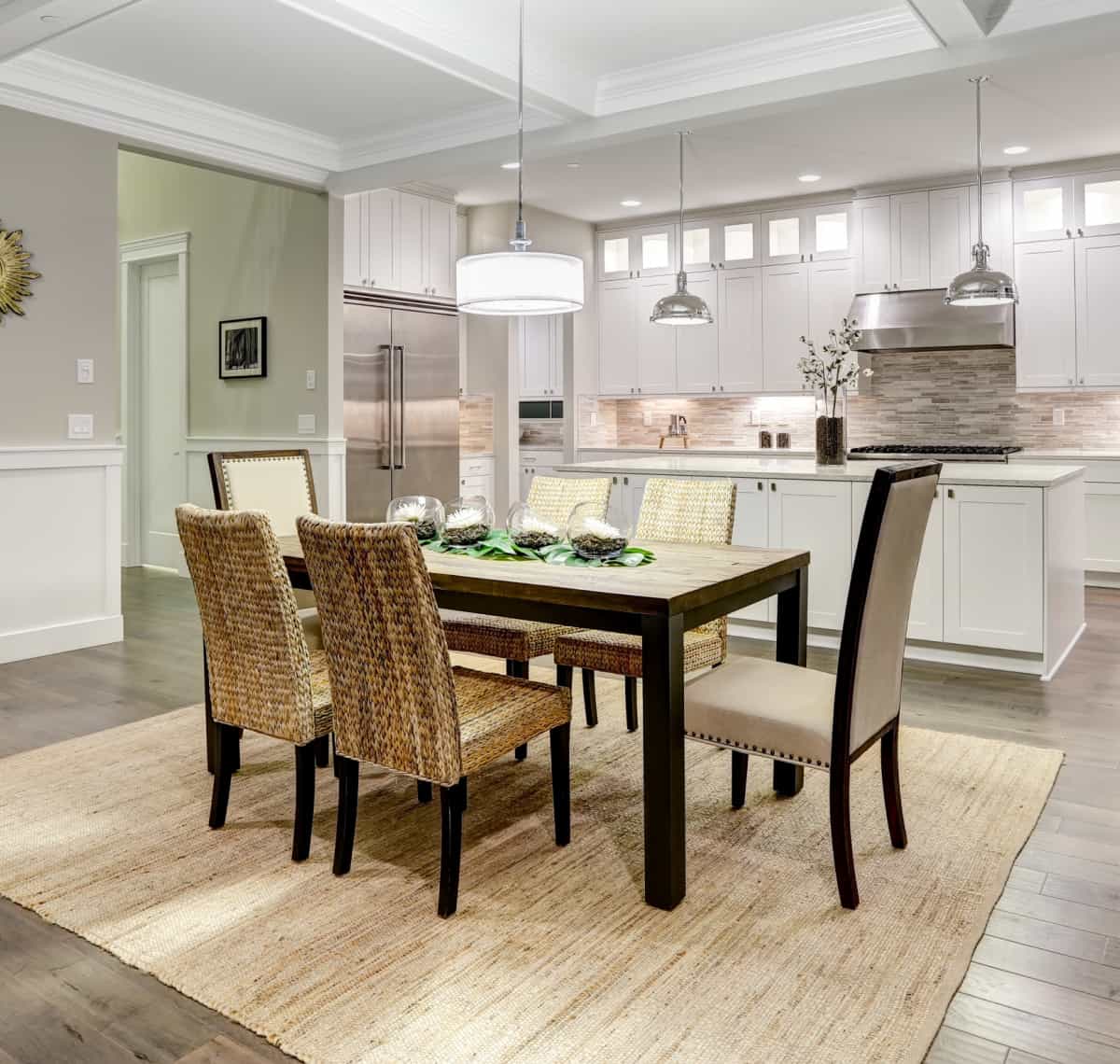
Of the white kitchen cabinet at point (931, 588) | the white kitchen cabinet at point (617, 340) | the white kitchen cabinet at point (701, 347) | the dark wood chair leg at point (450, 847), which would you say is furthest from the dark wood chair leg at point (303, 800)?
the white kitchen cabinet at point (617, 340)

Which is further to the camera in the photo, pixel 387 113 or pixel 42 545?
pixel 387 113

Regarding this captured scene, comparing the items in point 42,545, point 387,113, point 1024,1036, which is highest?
point 387,113

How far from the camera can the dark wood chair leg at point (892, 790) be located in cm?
250

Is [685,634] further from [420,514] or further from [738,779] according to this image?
[420,514]

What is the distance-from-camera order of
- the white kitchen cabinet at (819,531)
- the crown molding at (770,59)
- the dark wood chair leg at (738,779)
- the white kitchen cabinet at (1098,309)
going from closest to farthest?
the dark wood chair leg at (738,779), the crown molding at (770,59), the white kitchen cabinet at (819,531), the white kitchen cabinet at (1098,309)

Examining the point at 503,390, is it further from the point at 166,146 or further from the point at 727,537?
the point at 727,537

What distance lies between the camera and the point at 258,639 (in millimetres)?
2475

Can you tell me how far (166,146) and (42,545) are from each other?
211cm

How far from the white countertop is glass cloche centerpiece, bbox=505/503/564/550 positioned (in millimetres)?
1911

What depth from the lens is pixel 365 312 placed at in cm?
640

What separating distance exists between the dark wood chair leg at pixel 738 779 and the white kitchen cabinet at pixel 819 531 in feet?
6.63

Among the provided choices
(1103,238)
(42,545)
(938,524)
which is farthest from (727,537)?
(1103,238)

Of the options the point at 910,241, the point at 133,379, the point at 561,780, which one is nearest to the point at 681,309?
the point at 910,241

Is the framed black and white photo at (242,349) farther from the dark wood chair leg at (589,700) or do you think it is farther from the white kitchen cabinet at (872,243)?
the white kitchen cabinet at (872,243)
